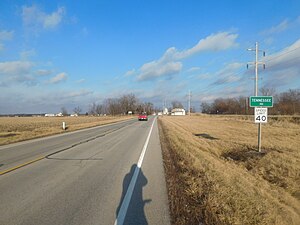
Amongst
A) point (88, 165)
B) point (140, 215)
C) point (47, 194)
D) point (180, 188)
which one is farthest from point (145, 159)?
point (140, 215)

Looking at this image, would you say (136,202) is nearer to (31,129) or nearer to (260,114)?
(260,114)

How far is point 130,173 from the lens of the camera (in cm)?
918

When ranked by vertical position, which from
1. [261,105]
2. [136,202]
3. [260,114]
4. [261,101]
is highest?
[261,101]

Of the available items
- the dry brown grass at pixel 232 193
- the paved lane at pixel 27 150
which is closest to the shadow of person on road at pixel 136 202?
the dry brown grass at pixel 232 193

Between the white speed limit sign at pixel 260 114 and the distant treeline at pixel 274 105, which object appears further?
the distant treeline at pixel 274 105

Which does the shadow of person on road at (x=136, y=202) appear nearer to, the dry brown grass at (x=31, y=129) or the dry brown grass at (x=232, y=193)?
the dry brown grass at (x=232, y=193)

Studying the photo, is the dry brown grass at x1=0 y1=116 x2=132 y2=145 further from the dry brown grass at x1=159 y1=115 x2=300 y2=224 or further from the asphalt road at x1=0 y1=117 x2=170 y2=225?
the dry brown grass at x1=159 y1=115 x2=300 y2=224

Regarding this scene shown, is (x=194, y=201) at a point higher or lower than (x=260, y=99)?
lower

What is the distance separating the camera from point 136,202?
6.16 metres

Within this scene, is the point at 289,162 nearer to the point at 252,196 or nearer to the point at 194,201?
the point at 252,196

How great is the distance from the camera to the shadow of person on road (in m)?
5.16

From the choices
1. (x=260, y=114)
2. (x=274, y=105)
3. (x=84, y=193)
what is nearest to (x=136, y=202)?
(x=84, y=193)

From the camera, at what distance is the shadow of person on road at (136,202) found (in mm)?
5156

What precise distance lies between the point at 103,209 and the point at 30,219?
129cm
